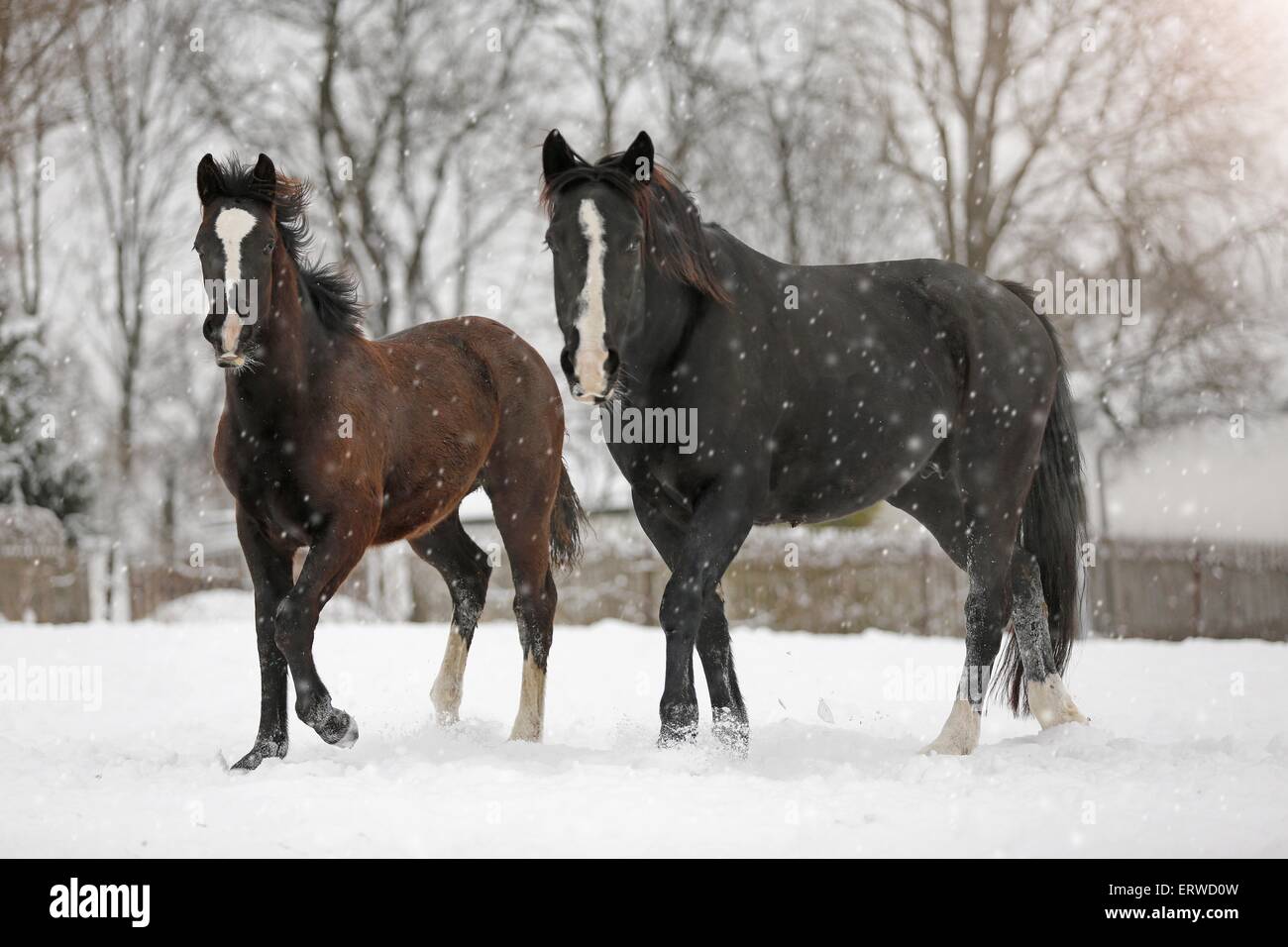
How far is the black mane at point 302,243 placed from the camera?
566 cm

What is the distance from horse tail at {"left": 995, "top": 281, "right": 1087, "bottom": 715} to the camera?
278 inches

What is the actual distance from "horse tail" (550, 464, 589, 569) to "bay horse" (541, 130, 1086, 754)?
187 cm

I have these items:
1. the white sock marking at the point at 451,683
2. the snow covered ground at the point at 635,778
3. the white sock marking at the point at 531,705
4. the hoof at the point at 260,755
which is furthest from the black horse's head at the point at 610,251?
the white sock marking at the point at 451,683

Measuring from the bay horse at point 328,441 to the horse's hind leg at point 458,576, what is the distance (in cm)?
2

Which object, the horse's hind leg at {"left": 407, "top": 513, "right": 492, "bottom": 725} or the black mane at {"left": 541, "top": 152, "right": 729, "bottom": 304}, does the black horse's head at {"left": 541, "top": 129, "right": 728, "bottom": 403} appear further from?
the horse's hind leg at {"left": 407, "top": 513, "right": 492, "bottom": 725}

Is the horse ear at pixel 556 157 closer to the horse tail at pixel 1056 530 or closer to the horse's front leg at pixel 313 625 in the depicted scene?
the horse's front leg at pixel 313 625

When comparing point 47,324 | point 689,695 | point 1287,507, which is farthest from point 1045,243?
point 47,324

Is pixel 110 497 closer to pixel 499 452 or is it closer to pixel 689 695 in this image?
pixel 499 452

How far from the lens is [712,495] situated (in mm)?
5438

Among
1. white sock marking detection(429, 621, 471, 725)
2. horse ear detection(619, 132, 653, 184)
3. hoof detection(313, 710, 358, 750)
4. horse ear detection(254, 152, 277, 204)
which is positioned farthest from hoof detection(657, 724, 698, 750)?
horse ear detection(254, 152, 277, 204)

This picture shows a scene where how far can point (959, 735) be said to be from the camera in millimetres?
6109

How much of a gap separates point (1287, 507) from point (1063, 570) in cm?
1312

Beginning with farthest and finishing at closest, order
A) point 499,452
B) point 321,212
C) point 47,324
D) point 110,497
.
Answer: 1. point 110,497
2. point 47,324
3. point 321,212
4. point 499,452

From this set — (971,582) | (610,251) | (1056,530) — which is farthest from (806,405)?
(1056,530)
